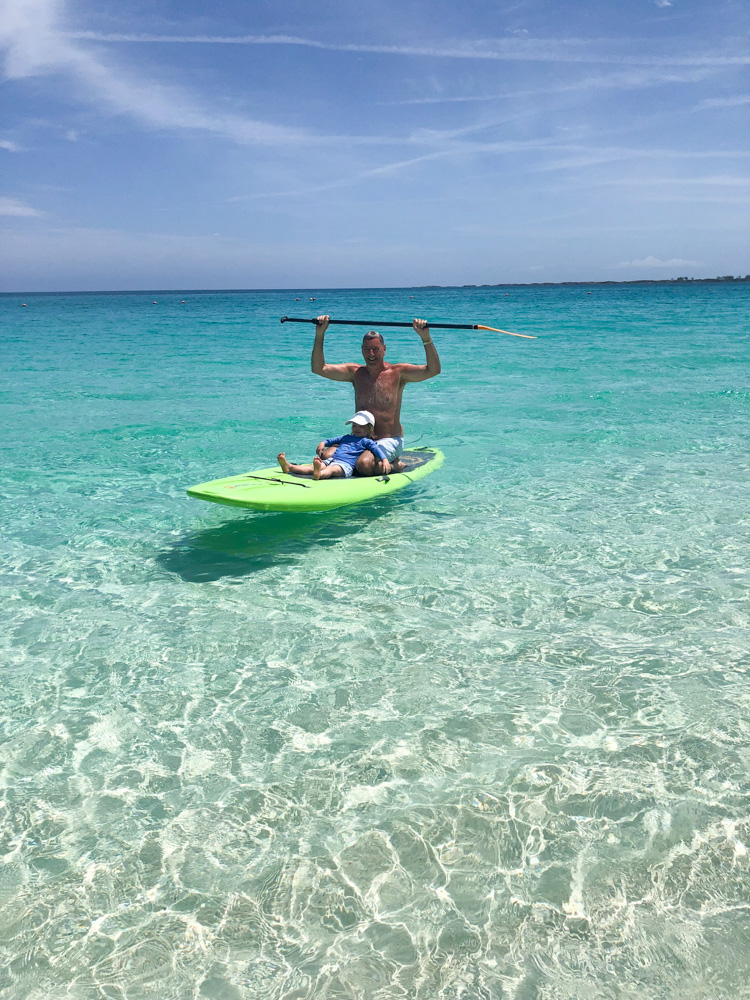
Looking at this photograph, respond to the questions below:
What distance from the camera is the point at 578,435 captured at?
11.5 metres

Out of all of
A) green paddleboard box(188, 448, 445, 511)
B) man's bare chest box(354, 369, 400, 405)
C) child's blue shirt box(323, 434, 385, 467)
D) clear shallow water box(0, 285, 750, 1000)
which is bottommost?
clear shallow water box(0, 285, 750, 1000)

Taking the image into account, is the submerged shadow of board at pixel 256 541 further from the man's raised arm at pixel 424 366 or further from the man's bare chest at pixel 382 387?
the man's raised arm at pixel 424 366

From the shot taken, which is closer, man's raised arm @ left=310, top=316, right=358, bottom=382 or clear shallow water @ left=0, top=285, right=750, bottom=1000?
clear shallow water @ left=0, top=285, right=750, bottom=1000

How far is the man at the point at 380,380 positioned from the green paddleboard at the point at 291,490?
0.48m

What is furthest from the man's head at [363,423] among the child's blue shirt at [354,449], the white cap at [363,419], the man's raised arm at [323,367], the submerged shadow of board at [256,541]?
the submerged shadow of board at [256,541]

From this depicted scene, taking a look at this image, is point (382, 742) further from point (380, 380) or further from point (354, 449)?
point (380, 380)

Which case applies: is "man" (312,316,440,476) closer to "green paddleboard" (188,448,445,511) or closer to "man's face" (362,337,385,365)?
"man's face" (362,337,385,365)

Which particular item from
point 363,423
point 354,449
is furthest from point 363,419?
point 354,449

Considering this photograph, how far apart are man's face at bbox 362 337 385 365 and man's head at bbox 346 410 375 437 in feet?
1.85

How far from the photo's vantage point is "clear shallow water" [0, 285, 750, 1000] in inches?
107

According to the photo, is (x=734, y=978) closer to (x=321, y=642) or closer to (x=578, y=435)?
(x=321, y=642)

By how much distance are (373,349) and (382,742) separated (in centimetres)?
499

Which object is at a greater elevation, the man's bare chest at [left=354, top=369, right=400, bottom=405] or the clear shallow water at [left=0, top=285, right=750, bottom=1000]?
the man's bare chest at [left=354, top=369, right=400, bottom=405]

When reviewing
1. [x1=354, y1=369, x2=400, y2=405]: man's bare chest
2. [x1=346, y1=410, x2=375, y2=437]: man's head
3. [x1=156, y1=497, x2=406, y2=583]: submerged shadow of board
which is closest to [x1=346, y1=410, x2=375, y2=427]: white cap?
[x1=346, y1=410, x2=375, y2=437]: man's head
